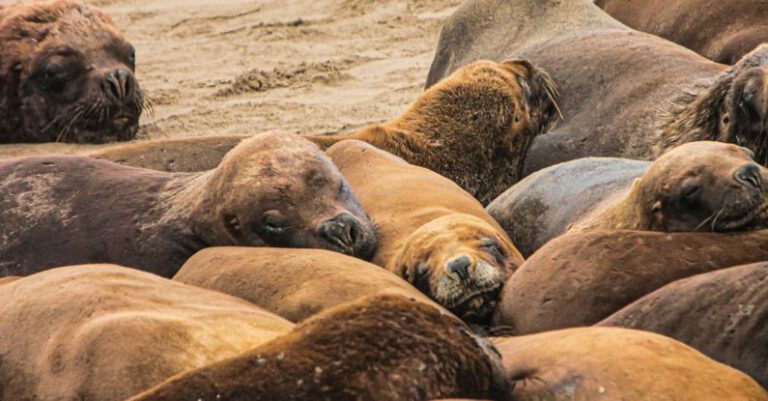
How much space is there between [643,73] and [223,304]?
3.92 m

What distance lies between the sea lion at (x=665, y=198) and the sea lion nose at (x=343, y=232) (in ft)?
2.57

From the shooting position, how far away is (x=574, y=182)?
21.9ft

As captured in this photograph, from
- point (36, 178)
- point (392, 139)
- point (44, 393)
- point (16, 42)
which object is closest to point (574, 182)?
point (392, 139)

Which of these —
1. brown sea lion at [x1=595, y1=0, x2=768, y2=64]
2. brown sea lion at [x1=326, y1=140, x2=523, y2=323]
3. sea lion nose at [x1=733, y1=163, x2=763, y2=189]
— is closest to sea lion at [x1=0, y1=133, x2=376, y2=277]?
brown sea lion at [x1=326, y1=140, x2=523, y2=323]

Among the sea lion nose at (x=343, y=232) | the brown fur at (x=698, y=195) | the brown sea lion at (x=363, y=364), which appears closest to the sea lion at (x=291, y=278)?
the sea lion nose at (x=343, y=232)

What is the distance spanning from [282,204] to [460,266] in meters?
0.75

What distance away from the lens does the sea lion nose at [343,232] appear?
576 cm

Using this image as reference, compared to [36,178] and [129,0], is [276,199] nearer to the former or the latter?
[36,178]

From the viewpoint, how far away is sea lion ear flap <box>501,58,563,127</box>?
796 centimetres

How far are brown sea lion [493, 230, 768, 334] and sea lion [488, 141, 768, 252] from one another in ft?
0.87

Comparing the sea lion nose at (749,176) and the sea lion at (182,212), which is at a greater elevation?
the sea lion nose at (749,176)

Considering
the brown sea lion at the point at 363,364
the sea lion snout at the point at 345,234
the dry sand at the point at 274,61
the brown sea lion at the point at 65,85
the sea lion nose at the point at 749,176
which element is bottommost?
the dry sand at the point at 274,61

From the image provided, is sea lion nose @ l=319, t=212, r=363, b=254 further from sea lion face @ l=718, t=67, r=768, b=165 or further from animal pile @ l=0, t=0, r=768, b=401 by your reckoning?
sea lion face @ l=718, t=67, r=768, b=165

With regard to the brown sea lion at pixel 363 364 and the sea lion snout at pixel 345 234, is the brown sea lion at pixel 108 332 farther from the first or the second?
the sea lion snout at pixel 345 234
